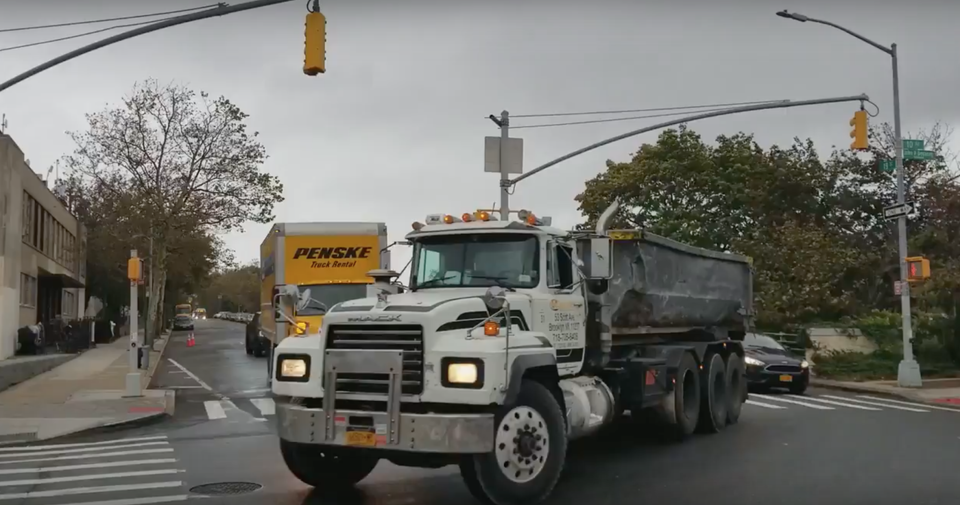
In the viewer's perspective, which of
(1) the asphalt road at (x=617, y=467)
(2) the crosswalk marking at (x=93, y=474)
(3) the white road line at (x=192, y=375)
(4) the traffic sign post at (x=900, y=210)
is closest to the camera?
(1) the asphalt road at (x=617, y=467)

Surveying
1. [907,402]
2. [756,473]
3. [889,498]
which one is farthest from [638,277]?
[907,402]

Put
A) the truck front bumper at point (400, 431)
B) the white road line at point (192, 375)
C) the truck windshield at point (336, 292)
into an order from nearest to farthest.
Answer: the truck front bumper at point (400, 431)
the truck windshield at point (336, 292)
the white road line at point (192, 375)

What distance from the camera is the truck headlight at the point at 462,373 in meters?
7.72

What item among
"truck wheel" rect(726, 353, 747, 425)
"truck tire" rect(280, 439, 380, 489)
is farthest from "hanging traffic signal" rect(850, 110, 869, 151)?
"truck tire" rect(280, 439, 380, 489)

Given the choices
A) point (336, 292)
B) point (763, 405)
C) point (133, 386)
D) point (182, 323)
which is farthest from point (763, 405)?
point (182, 323)

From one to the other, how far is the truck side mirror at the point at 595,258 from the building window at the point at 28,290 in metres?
26.4

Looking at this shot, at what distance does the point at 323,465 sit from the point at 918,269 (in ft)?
56.0

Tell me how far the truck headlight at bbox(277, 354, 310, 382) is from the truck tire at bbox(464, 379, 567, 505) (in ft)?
5.95

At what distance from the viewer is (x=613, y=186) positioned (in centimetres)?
4350

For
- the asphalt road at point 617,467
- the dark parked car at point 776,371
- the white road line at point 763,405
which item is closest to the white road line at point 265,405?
the asphalt road at point 617,467

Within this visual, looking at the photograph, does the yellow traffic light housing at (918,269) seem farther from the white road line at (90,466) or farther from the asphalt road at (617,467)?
the white road line at (90,466)

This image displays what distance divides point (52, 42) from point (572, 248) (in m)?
9.52

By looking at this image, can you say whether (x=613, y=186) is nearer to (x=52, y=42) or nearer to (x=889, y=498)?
(x=52, y=42)

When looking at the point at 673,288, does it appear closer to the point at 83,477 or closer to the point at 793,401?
the point at 793,401
